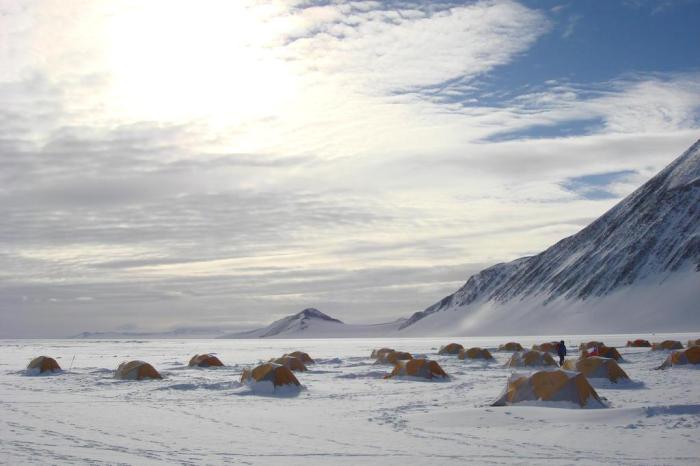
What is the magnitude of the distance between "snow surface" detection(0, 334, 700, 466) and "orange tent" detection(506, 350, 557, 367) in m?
11.1

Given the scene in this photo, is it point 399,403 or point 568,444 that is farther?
point 399,403

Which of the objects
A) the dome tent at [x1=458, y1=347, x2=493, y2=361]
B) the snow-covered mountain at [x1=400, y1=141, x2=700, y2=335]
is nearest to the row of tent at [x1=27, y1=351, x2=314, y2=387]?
the dome tent at [x1=458, y1=347, x2=493, y2=361]

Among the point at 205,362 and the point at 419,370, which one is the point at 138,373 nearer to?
the point at 205,362

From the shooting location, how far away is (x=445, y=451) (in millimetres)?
14719

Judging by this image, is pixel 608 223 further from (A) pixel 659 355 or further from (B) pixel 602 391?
(B) pixel 602 391

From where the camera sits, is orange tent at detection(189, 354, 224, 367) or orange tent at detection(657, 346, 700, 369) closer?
orange tent at detection(657, 346, 700, 369)

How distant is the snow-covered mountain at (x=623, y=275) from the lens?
13275 cm

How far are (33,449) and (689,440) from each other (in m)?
14.2

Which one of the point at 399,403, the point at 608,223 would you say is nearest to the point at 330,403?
the point at 399,403

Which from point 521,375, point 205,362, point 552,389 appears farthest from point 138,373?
A: point 552,389

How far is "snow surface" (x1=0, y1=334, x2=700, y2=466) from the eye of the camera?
14250mm

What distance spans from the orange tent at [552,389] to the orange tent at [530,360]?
789 inches

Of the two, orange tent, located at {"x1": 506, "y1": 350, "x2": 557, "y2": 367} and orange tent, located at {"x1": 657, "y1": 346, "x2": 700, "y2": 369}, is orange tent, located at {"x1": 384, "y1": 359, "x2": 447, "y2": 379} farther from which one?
orange tent, located at {"x1": 657, "y1": 346, "x2": 700, "y2": 369}

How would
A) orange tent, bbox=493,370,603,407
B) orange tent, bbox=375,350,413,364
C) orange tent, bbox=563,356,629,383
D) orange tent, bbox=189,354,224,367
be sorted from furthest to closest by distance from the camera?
orange tent, bbox=375,350,413,364 → orange tent, bbox=189,354,224,367 → orange tent, bbox=563,356,629,383 → orange tent, bbox=493,370,603,407
